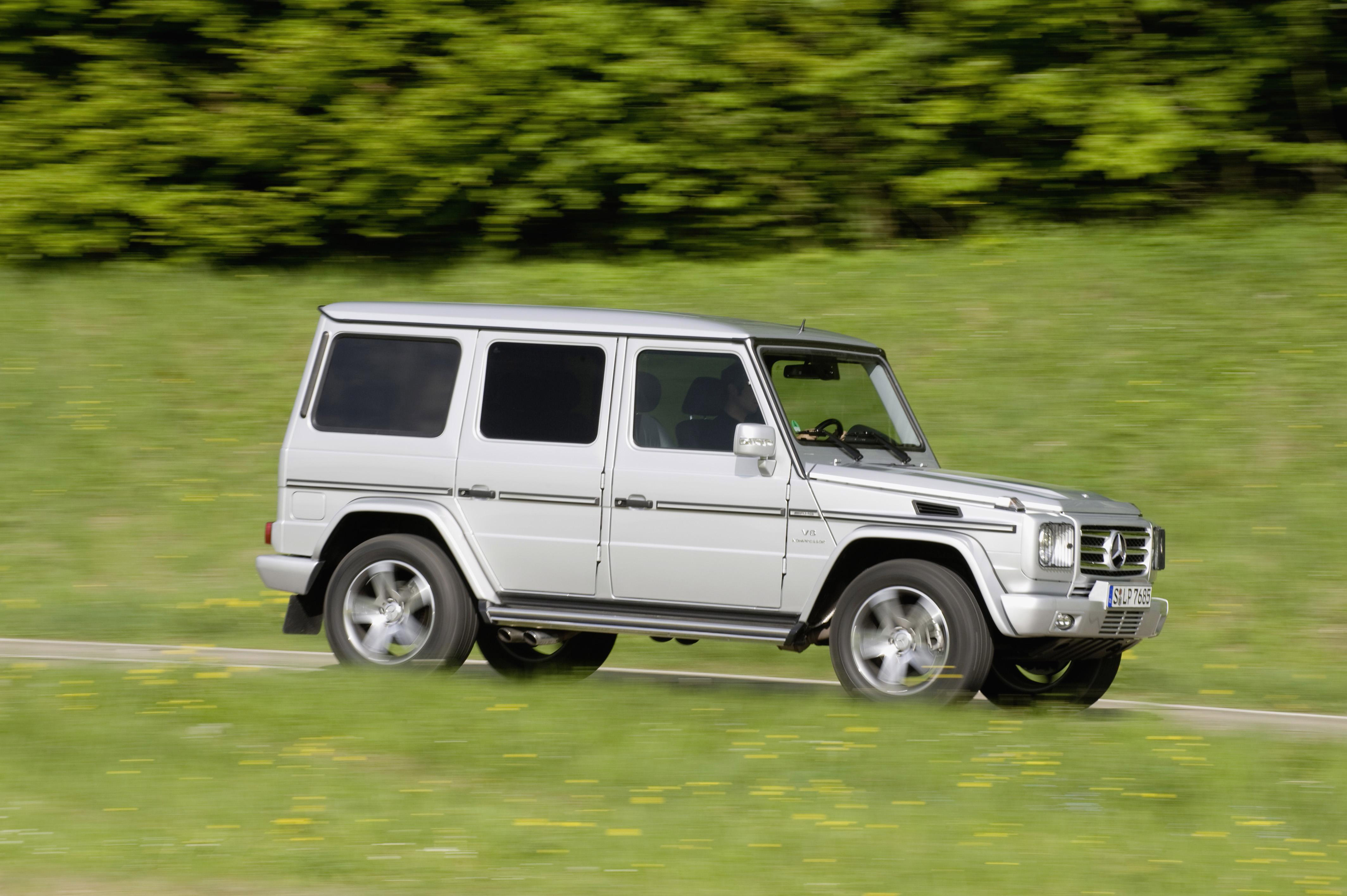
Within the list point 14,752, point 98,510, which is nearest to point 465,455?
point 14,752

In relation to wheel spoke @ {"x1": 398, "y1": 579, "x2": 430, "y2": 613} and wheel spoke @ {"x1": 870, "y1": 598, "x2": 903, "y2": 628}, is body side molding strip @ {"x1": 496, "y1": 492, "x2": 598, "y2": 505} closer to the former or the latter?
wheel spoke @ {"x1": 398, "y1": 579, "x2": 430, "y2": 613}

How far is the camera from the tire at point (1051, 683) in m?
9.02

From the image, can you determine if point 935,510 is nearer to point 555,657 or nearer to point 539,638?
point 539,638

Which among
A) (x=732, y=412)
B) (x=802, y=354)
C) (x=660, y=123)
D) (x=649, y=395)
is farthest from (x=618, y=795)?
(x=660, y=123)

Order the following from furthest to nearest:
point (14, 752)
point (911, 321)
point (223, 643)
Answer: point (911, 321), point (223, 643), point (14, 752)

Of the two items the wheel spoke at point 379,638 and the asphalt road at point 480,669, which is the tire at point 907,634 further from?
the wheel spoke at point 379,638

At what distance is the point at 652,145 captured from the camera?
1861 cm

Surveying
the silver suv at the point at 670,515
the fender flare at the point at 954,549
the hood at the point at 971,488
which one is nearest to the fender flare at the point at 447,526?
the silver suv at the point at 670,515

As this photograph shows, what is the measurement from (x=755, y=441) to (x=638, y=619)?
1142mm

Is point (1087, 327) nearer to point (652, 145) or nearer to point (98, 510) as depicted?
point (652, 145)

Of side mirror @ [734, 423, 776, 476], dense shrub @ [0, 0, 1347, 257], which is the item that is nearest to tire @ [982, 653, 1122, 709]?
side mirror @ [734, 423, 776, 476]

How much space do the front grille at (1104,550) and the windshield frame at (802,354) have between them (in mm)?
1284

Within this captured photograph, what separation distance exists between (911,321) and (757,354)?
25.2 feet

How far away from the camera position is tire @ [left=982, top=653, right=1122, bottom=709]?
9.02 metres
